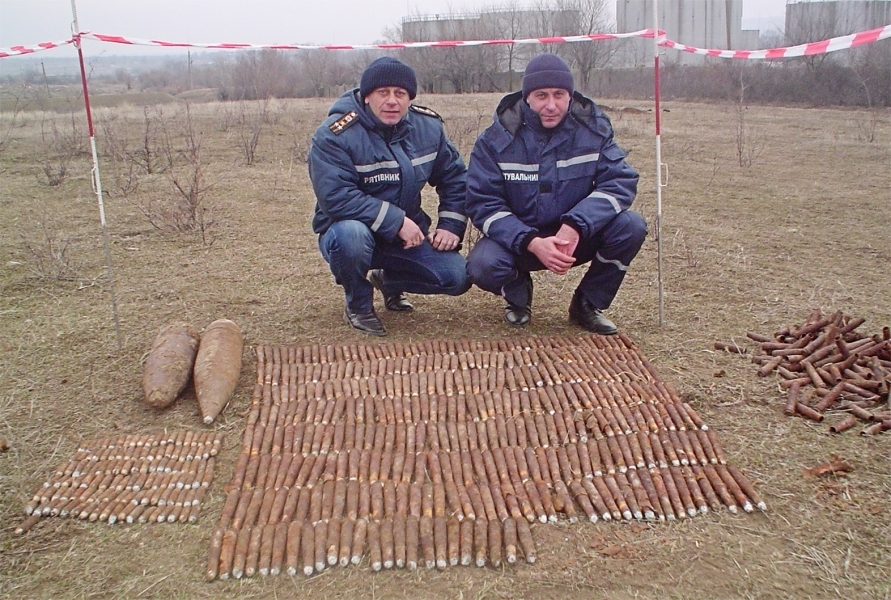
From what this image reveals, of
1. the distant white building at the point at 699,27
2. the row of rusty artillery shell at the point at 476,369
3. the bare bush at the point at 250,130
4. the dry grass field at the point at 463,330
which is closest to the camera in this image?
the dry grass field at the point at 463,330

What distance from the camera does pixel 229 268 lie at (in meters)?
6.94

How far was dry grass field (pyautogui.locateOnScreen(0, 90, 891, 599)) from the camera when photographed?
2879mm

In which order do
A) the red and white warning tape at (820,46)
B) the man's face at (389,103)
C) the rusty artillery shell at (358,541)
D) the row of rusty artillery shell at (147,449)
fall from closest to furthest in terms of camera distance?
the rusty artillery shell at (358,541)
the row of rusty artillery shell at (147,449)
the red and white warning tape at (820,46)
the man's face at (389,103)

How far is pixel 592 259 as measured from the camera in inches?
206

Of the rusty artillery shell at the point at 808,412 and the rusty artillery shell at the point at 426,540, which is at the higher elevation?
the rusty artillery shell at the point at 808,412

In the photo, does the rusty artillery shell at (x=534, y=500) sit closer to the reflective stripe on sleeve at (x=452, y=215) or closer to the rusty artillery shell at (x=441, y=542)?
the rusty artillery shell at (x=441, y=542)

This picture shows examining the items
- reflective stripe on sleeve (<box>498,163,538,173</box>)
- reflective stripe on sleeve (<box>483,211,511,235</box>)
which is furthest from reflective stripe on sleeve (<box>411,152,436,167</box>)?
reflective stripe on sleeve (<box>483,211,511,235</box>)

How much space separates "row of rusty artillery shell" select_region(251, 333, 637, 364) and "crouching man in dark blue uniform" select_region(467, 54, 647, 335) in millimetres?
471

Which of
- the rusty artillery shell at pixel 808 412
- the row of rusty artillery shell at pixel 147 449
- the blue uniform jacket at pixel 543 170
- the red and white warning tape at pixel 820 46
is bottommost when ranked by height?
the rusty artillery shell at pixel 808 412

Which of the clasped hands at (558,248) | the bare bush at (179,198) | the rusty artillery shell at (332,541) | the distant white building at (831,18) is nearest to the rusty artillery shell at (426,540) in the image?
the rusty artillery shell at (332,541)

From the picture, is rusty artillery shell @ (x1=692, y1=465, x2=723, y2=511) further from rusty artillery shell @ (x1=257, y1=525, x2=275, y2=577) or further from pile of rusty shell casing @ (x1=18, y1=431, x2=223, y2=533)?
pile of rusty shell casing @ (x1=18, y1=431, x2=223, y2=533)

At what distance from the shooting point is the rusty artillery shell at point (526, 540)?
2.97m

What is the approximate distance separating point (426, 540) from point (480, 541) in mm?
236

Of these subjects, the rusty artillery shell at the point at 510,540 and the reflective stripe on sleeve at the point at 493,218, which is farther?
the reflective stripe on sleeve at the point at 493,218
